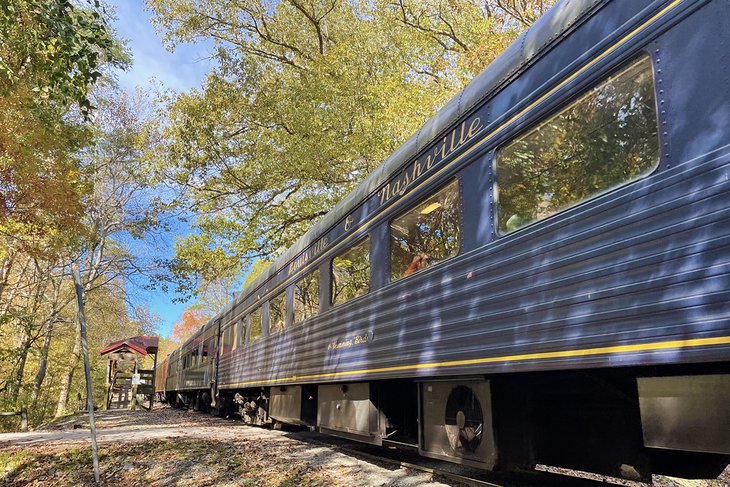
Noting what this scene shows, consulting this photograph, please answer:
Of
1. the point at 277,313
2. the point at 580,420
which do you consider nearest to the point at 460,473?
the point at 580,420

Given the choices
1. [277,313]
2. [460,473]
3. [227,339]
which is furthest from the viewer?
[227,339]

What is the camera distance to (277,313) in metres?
9.01

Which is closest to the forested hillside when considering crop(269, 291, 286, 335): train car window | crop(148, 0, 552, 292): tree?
crop(148, 0, 552, 292): tree

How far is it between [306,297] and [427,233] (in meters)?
3.40

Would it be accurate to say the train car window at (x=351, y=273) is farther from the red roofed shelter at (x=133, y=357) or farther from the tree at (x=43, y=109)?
the red roofed shelter at (x=133, y=357)

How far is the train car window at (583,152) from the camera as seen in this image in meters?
2.72

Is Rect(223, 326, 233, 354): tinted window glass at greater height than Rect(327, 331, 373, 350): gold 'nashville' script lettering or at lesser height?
greater

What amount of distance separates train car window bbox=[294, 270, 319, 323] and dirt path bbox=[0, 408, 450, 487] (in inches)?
71.5

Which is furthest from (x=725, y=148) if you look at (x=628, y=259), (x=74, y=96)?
(x=74, y=96)

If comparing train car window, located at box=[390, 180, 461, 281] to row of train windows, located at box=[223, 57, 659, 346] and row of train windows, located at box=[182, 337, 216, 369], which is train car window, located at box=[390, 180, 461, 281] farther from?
row of train windows, located at box=[182, 337, 216, 369]

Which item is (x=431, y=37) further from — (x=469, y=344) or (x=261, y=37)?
(x=469, y=344)

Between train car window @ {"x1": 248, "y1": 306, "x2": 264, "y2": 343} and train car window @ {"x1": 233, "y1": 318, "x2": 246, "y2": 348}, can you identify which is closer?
train car window @ {"x1": 248, "y1": 306, "x2": 264, "y2": 343}

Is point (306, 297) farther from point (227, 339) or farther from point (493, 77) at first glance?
point (227, 339)

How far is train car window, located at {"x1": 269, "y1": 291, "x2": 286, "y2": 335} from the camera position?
8606 mm
